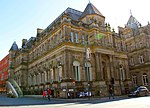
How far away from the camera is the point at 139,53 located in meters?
50.0

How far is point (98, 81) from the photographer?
32.1 m

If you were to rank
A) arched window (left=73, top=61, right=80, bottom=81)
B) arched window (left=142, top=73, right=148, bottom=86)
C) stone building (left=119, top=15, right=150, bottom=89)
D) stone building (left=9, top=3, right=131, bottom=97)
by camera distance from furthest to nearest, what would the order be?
stone building (left=119, top=15, right=150, bottom=89) < arched window (left=142, top=73, right=148, bottom=86) < arched window (left=73, top=61, right=80, bottom=81) < stone building (left=9, top=3, right=131, bottom=97)

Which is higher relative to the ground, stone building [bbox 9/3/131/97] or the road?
stone building [bbox 9/3/131/97]

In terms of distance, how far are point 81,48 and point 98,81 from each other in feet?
22.5

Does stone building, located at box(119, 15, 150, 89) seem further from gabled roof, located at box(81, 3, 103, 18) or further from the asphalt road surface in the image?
the asphalt road surface

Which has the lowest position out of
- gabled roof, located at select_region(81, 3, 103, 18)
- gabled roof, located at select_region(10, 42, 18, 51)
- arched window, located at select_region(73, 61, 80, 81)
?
arched window, located at select_region(73, 61, 80, 81)

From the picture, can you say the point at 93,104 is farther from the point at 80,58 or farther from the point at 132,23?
the point at 132,23

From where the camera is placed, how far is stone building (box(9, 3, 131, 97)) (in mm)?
30578

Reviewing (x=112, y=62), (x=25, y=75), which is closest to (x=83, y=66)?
(x=112, y=62)

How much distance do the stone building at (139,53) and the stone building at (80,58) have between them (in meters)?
9.68

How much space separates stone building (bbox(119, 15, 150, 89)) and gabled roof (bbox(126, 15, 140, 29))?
783 mm

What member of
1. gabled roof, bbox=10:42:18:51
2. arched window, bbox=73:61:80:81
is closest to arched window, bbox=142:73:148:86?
arched window, bbox=73:61:80:81

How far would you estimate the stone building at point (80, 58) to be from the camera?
30.6 meters

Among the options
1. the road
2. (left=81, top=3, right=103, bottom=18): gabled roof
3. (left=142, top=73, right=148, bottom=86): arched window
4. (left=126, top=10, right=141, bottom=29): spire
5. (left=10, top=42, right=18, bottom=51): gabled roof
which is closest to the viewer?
the road
